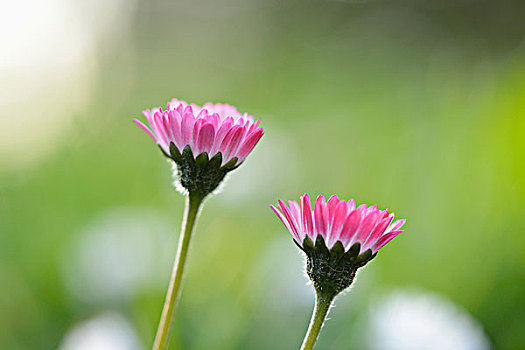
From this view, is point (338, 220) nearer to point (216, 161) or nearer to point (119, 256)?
point (216, 161)

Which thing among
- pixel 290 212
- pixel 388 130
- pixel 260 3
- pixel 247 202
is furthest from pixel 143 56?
pixel 290 212

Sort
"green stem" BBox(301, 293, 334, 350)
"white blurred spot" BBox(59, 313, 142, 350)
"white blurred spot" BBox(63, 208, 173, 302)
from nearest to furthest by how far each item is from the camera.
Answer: "green stem" BBox(301, 293, 334, 350), "white blurred spot" BBox(59, 313, 142, 350), "white blurred spot" BBox(63, 208, 173, 302)

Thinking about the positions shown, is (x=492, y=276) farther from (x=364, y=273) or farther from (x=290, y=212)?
(x=290, y=212)

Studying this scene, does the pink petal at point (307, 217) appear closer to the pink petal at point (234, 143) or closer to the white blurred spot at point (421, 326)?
the pink petal at point (234, 143)

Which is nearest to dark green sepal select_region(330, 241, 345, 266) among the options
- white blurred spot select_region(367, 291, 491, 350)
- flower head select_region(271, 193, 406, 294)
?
flower head select_region(271, 193, 406, 294)

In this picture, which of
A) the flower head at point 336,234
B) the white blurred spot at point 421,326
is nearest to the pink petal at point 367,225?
the flower head at point 336,234

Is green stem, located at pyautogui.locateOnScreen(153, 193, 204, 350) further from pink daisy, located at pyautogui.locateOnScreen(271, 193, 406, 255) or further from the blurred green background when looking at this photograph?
the blurred green background

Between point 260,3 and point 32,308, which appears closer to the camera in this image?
point 32,308
